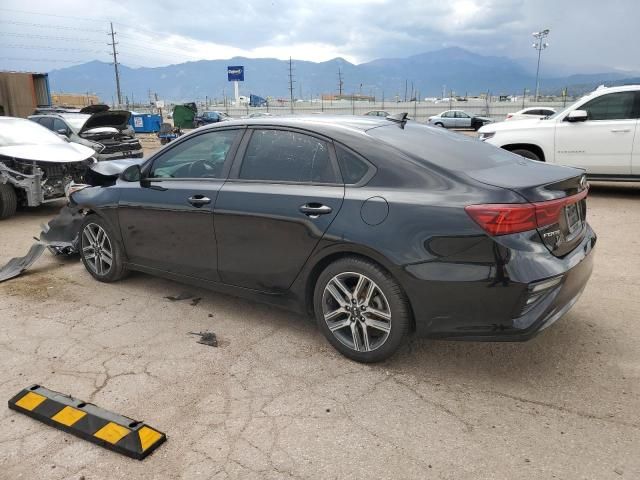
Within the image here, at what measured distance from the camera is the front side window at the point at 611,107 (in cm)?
806

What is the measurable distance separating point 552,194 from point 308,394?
181 centimetres

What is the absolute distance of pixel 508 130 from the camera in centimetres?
884

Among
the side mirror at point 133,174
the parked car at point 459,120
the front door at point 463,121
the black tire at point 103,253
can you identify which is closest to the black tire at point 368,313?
the side mirror at point 133,174

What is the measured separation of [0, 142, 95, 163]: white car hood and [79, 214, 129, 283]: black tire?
3.51m

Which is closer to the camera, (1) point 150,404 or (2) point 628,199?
(1) point 150,404

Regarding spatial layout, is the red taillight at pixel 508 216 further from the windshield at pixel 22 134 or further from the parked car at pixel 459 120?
the parked car at pixel 459 120

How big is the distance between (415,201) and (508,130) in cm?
675

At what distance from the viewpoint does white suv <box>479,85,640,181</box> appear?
8062mm

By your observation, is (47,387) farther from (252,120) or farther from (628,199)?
(628,199)

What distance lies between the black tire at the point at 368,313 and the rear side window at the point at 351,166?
1.66 feet

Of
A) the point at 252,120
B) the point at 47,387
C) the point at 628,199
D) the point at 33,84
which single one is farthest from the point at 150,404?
the point at 33,84

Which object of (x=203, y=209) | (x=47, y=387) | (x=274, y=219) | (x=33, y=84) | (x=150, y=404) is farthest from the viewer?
(x=33, y=84)

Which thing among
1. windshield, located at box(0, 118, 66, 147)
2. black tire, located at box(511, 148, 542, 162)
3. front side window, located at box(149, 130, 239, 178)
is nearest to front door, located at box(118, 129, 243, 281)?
front side window, located at box(149, 130, 239, 178)

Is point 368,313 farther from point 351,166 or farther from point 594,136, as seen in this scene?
point 594,136
